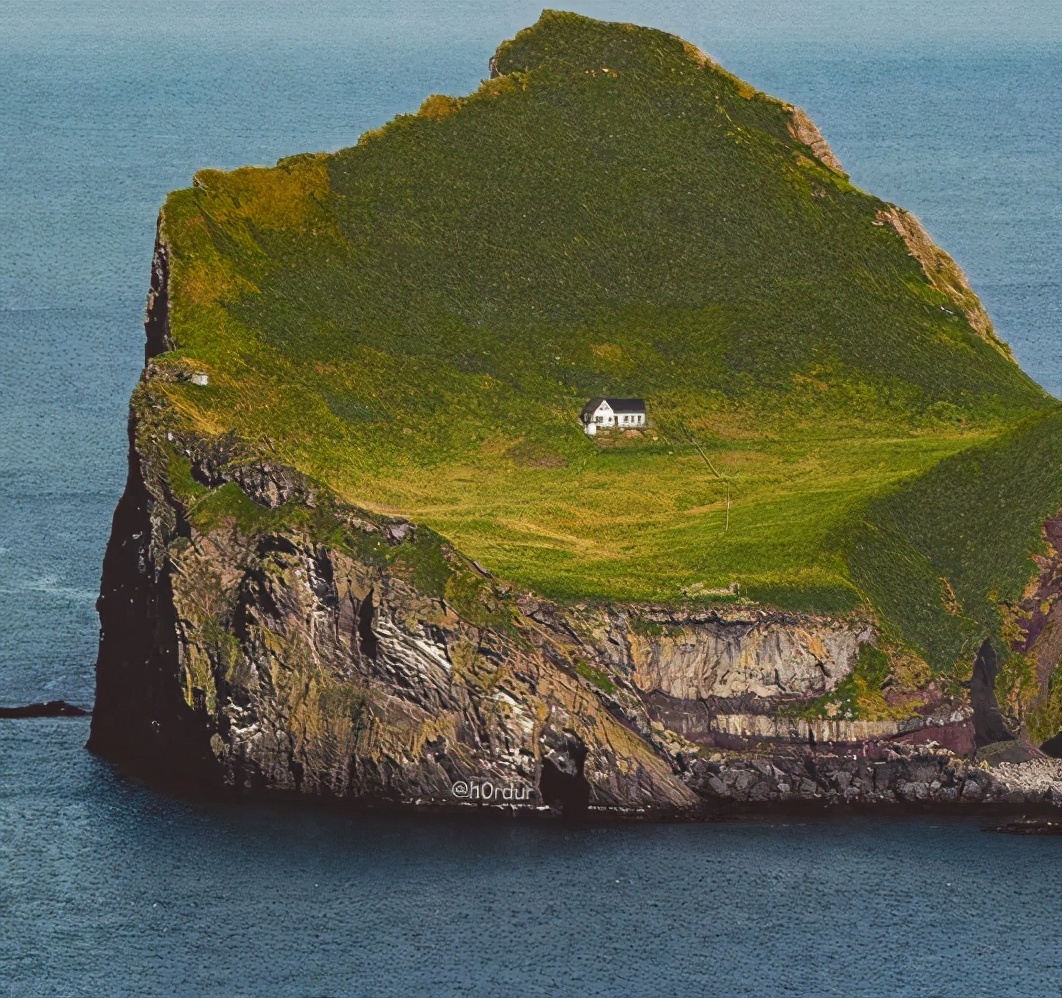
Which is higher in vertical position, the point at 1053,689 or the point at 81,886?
the point at 1053,689

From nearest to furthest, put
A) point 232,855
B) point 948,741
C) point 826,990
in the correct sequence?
point 826,990 → point 232,855 → point 948,741

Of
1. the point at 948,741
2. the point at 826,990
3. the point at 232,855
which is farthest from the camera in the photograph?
the point at 948,741

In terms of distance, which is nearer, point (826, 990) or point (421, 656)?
point (826, 990)

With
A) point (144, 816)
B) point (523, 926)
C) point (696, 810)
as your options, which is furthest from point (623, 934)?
point (144, 816)

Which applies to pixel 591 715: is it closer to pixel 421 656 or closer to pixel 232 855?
pixel 421 656

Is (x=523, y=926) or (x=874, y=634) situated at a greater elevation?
(x=874, y=634)

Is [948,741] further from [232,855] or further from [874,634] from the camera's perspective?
[232,855]
